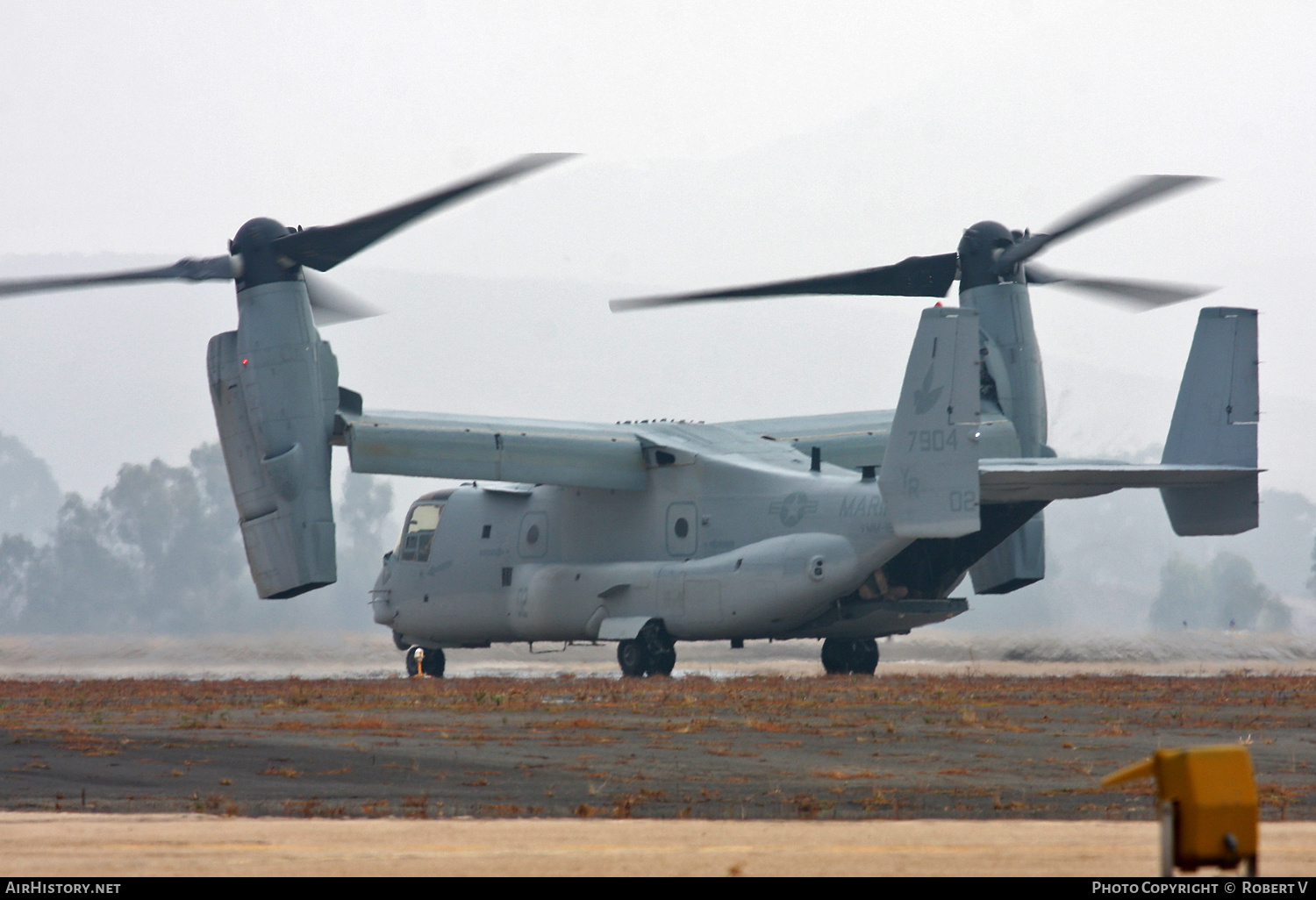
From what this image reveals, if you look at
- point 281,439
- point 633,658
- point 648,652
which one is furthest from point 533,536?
point 281,439

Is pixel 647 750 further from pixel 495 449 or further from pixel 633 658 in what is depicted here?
pixel 633 658

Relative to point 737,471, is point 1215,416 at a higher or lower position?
higher

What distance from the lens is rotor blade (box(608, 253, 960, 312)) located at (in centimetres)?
2930

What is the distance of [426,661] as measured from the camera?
108 feet

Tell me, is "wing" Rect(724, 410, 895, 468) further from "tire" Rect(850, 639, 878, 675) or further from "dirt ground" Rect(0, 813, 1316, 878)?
"dirt ground" Rect(0, 813, 1316, 878)

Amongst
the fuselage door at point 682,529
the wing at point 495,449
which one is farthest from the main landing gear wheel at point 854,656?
the wing at point 495,449

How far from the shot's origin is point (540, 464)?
89.9 feet

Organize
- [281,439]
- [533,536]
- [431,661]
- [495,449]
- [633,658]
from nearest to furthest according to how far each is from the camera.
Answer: [281,439], [495,449], [633,658], [533,536], [431,661]

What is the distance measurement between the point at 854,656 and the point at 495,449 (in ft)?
25.4

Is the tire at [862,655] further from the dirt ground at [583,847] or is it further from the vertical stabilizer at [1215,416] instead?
the dirt ground at [583,847]

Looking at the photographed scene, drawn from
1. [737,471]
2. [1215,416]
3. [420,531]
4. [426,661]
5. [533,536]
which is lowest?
[426,661]

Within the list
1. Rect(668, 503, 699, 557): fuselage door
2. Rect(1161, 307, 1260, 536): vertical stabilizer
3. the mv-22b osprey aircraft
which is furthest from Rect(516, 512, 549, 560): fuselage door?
Rect(1161, 307, 1260, 536): vertical stabilizer
